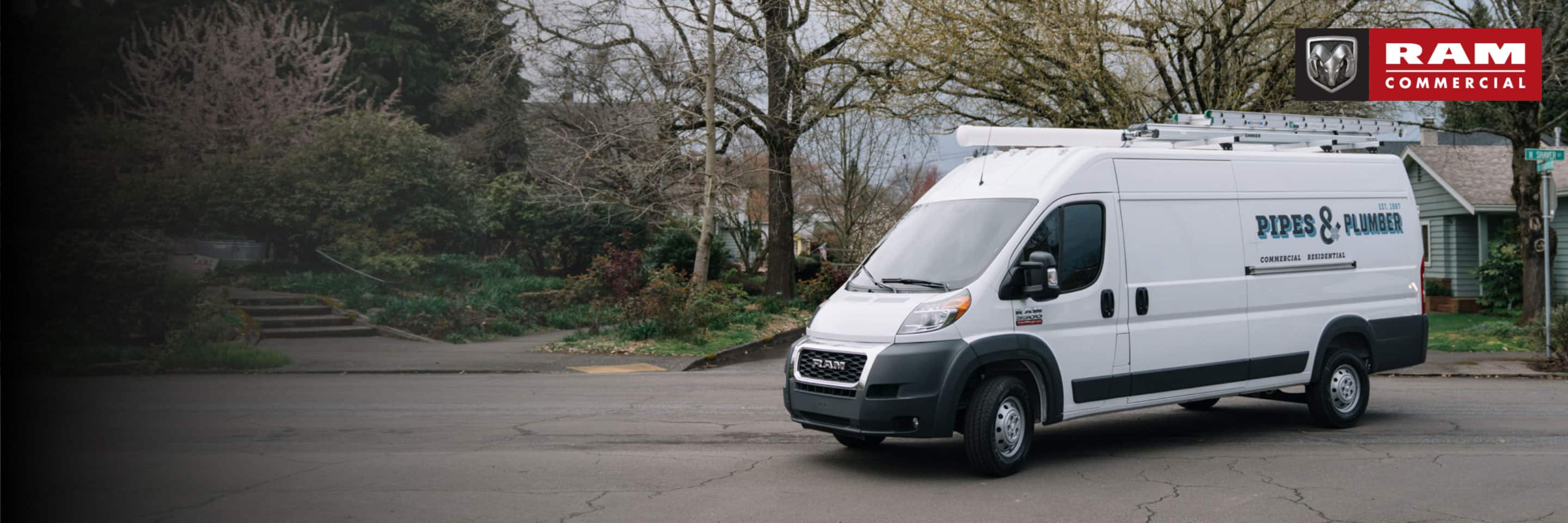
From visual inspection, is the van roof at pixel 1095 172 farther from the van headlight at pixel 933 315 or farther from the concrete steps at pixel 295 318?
the concrete steps at pixel 295 318

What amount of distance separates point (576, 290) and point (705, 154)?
162 inches

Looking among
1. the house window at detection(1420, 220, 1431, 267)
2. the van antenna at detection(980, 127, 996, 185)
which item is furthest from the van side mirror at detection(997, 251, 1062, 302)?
the house window at detection(1420, 220, 1431, 267)

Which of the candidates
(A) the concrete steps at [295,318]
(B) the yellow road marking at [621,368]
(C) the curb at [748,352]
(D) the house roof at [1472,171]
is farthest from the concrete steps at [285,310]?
(D) the house roof at [1472,171]

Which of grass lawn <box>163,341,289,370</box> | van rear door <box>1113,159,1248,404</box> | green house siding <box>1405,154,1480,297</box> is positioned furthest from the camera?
green house siding <box>1405,154,1480,297</box>

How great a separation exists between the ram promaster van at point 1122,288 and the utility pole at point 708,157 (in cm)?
1200

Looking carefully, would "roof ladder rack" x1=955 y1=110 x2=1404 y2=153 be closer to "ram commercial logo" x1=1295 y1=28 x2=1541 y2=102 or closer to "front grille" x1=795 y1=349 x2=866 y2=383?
"front grille" x1=795 y1=349 x2=866 y2=383

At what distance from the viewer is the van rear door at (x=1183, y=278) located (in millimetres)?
8062

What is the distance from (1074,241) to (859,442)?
2253mm

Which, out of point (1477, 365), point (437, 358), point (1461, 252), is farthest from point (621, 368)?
point (1461, 252)

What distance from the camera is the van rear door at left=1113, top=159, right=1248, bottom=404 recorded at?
8.06 meters

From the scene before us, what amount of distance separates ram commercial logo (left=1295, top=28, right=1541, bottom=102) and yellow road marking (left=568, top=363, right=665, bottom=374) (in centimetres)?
1167

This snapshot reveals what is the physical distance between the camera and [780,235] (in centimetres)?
2567

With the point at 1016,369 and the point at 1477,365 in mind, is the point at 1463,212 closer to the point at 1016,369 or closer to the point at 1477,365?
the point at 1477,365

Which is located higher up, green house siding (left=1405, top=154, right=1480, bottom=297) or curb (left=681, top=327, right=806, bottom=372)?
green house siding (left=1405, top=154, right=1480, bottom=297)
